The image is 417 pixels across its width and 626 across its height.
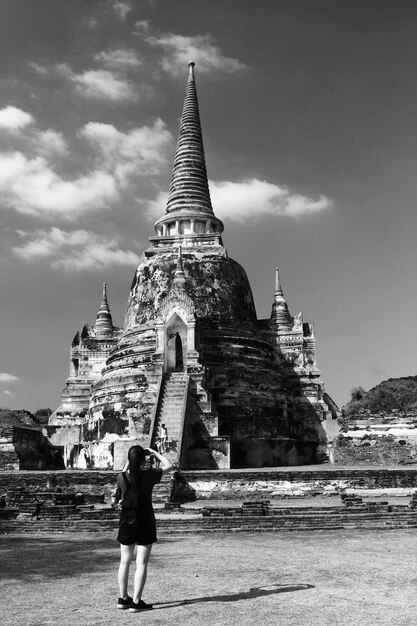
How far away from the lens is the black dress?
5.41 m

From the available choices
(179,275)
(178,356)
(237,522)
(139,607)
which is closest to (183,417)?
(178,356)

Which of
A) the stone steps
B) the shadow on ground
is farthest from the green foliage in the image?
the shadow on ground

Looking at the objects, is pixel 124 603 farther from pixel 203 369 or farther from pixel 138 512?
pixel 203 369

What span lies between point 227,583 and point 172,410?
15872 mm

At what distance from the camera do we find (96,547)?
9.02m

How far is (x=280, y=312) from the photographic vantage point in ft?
104

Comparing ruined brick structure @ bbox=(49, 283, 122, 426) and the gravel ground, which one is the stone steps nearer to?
the gravel ground

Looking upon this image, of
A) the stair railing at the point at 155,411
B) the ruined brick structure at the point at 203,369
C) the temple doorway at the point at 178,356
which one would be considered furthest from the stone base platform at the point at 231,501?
the temple doorway at the point at 178,356

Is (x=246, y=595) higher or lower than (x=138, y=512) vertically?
lower

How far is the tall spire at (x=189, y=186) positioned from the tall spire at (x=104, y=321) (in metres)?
5.11

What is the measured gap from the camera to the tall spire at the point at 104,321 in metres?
33.0

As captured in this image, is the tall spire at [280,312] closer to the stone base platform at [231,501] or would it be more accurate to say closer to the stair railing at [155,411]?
the stair railing at [155,411]

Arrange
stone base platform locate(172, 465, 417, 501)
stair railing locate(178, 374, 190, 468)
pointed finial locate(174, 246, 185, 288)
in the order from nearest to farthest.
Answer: stone base platform locate(172, 465, 417, 501) → stair railing locate(178, 374, 190, 468) → pointed finial locate(174, 246, 185, 288)

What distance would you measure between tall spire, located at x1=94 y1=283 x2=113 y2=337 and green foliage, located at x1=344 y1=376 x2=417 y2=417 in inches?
663
